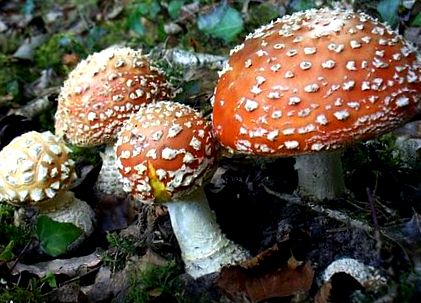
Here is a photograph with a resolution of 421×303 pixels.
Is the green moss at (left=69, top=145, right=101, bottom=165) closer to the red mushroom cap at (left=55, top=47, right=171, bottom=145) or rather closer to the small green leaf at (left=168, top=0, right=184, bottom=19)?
the red mushroom cap at (left=55, top=47, right=171, bottom=145)

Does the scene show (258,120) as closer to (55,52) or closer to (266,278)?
(266,278)

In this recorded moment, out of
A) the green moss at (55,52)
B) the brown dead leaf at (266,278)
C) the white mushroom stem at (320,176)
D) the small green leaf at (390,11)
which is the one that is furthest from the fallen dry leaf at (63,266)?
the green moss at (55,52)

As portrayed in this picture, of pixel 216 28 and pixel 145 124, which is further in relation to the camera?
pixel 216 28

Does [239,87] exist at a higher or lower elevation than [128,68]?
higher

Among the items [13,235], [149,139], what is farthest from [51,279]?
[149,139]

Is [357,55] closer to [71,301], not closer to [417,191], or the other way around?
[417,191]

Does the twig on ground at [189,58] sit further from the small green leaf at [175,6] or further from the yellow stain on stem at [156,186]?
the yellow stain on stem at [156,186]

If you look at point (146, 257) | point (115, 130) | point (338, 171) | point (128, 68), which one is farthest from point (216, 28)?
point (146, 257)

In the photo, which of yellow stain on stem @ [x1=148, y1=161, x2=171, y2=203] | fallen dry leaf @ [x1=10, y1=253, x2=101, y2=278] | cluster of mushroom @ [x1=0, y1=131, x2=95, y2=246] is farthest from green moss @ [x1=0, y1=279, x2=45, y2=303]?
yellow stain on stem @ [x1=148, y1=161, x2=171, y2=203]

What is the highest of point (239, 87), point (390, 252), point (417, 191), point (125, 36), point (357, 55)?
point (357, 55)
